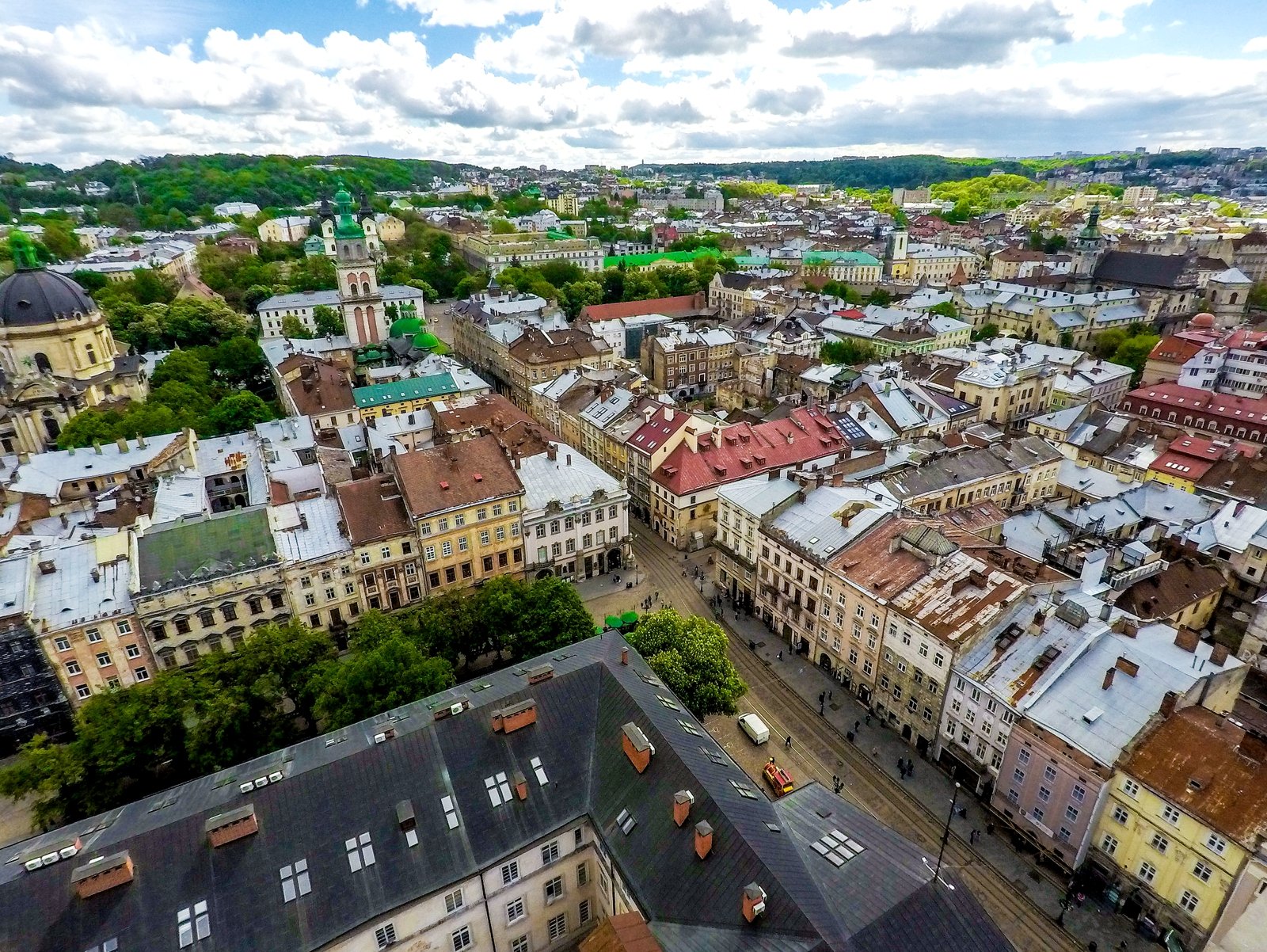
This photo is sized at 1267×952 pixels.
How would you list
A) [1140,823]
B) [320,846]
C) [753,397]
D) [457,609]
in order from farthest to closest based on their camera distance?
[753,397] → [457,609] → [1140,823] → [320,846]

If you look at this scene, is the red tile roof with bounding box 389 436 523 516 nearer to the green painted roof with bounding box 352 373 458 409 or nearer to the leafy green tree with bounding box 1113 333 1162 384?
the green painted roof with bounding box 352 373 458 409

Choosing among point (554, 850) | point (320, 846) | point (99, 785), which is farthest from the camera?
point (99, 785)

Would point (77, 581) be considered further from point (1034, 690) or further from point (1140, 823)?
point (1140, 823)

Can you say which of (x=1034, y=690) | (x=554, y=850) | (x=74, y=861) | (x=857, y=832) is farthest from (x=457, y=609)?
(x=1034, y=690)

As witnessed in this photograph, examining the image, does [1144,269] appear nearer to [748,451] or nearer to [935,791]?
[748,451]

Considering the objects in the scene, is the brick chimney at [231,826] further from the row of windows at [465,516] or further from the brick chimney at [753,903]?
the row of windows at [465,516]

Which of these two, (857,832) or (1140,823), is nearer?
(857,832)

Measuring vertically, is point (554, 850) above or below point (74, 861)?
below

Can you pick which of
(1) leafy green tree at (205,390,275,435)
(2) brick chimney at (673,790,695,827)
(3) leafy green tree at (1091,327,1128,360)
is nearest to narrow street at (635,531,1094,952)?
(2) brick chimney at (673,790,695,827)
